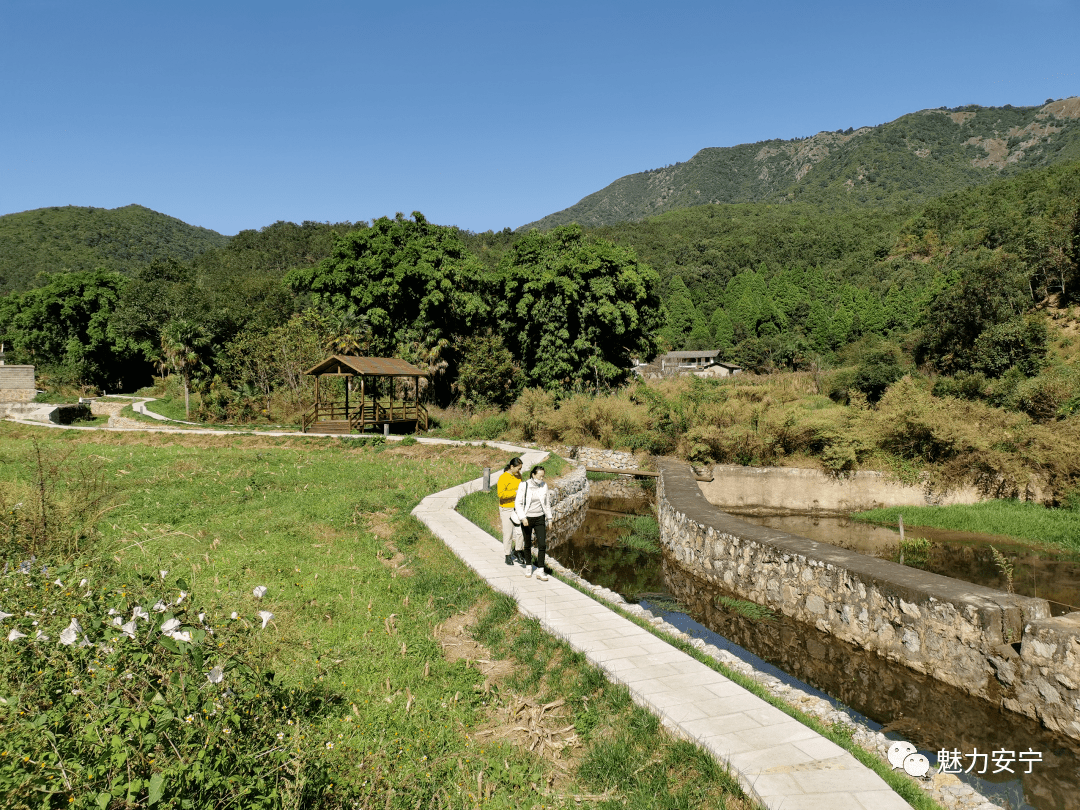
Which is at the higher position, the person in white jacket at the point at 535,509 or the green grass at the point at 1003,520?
the person in white jacket at the point at 535,509

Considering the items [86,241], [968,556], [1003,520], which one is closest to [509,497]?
[968,556]

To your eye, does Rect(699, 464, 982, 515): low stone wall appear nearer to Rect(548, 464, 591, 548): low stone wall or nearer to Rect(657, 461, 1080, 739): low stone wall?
Rect(548, 464, 591, 548): low stone wall

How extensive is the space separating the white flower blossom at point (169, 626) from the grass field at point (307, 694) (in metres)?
0.06

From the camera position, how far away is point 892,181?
135m

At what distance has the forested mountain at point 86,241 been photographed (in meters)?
71.1

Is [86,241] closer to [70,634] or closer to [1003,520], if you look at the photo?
[70,634]

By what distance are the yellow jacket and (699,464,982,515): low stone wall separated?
10.1 metres

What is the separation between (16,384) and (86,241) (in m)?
65.9

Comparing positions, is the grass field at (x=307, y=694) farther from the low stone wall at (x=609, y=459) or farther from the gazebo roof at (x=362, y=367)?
the gazebo roof at (x=362, y=367)

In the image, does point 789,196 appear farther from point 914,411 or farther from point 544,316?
point 914,411

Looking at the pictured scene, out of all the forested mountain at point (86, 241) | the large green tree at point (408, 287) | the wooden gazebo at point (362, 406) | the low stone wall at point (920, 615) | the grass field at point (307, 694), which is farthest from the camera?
the forested mountain at point (86, 241)

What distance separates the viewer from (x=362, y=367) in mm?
24047

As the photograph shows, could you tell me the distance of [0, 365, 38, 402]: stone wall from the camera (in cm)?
2942

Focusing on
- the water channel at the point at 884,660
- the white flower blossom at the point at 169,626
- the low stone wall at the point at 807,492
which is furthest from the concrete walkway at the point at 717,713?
the low stone wall at the point at 807,492
